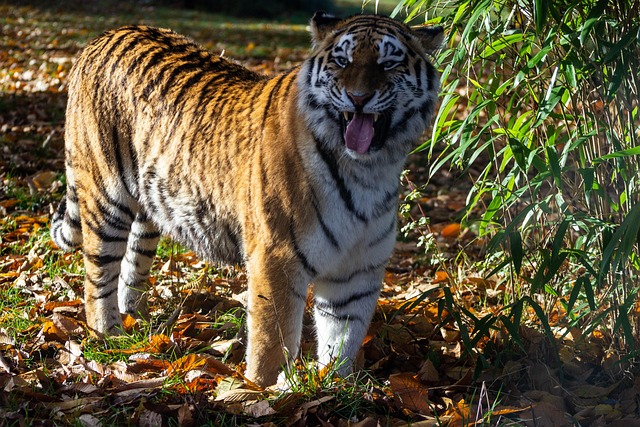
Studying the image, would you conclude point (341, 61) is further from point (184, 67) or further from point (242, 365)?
point (242, 365)

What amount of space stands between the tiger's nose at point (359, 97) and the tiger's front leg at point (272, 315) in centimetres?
71

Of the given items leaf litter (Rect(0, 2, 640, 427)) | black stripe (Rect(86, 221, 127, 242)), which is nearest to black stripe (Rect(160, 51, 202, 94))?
black stripe (Rect(86, 221, 127, 242))

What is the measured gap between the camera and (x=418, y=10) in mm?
4223

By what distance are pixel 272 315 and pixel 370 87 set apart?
1.01 m

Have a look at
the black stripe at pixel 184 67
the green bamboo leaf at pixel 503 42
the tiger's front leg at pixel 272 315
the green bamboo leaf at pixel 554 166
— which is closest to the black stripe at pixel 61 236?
the black stripe at pixel 184 67

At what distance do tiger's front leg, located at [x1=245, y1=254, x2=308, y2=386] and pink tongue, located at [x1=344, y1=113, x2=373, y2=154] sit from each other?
552 millimetres

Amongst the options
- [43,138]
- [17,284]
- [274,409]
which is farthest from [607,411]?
[43,138]

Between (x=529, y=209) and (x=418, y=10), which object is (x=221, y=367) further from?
(x=418, y=10)

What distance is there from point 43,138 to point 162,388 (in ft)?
16.5

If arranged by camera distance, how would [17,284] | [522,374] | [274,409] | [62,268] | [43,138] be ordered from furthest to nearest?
[43,138] → [62,268] → [17,284] → [522,374] → [274,409]

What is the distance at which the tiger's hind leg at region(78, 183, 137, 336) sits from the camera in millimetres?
4441

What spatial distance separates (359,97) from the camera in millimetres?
3344

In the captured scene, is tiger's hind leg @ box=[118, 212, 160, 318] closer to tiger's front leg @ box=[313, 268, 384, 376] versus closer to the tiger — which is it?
the tiger

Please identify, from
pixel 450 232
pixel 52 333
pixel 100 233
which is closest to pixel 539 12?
pixel 100 233
